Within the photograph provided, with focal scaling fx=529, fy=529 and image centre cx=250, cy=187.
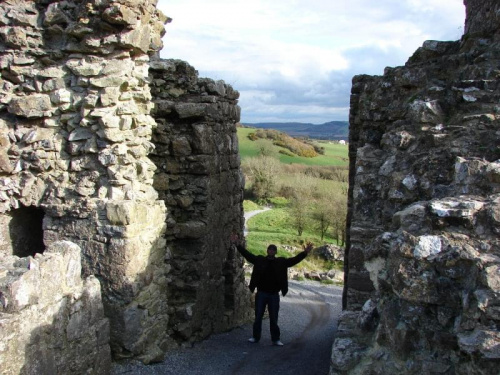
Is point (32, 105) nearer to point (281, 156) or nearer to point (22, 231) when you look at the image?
point (22, 231)

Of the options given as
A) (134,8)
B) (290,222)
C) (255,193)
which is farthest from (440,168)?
(255,193)

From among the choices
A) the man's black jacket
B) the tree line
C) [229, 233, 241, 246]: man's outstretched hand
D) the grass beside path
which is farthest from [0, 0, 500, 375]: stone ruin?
the tree line

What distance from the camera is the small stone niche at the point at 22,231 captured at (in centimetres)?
638

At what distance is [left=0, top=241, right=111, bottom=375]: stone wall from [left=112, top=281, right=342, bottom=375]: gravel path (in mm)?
888

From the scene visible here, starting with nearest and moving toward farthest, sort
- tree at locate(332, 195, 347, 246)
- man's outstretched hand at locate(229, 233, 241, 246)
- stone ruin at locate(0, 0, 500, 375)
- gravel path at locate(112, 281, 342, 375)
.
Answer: stone ruin at locate(0, 0, 500, 375) → gravel path at locate(112, 281, 342, 375) → man's outstretched hand at locate(229, 233, 241, 246) → tree at locate(332, 195, 347, 246)

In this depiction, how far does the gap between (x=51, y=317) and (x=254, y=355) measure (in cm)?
396

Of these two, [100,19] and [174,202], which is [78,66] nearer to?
[100,19]

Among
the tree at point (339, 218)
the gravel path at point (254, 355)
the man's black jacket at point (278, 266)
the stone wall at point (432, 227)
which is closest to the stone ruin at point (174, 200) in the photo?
the stone wall at point (432, 227)

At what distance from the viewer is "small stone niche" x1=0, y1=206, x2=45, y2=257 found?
638 cm

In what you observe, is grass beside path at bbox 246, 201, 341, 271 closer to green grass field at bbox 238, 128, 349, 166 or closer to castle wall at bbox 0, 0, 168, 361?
green grass field at bbox 238, 128, 349, 166

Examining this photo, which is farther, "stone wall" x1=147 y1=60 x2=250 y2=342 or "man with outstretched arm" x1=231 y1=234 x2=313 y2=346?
"man with outstretched arm" x1=231 y1=234 x2=313 y2=346

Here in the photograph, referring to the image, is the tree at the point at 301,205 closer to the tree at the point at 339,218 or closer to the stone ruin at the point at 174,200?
the tree at the point at 339,218

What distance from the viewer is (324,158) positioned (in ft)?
190

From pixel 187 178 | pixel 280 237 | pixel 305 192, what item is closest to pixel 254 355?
pixel 187 178
